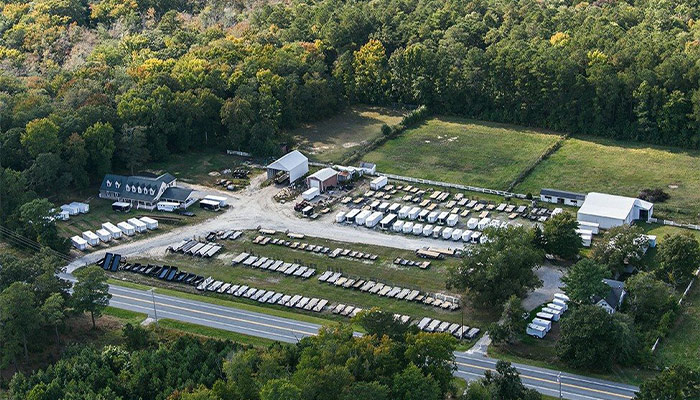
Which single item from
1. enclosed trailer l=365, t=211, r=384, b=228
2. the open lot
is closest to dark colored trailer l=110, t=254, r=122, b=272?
the open lot

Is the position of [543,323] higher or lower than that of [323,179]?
lower

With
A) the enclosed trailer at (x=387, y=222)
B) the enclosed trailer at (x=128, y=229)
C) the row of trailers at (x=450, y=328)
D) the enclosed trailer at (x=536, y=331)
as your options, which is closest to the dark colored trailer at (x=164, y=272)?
the enclosed trailer at (x=128, y=229)

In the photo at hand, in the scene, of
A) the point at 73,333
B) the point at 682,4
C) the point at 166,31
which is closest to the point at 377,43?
the point at 166,31

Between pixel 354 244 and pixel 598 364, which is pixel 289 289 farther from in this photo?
pixel 598 364

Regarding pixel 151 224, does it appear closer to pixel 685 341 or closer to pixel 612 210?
pixel 612 210

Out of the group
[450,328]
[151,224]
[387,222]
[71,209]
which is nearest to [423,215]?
[387,222]
